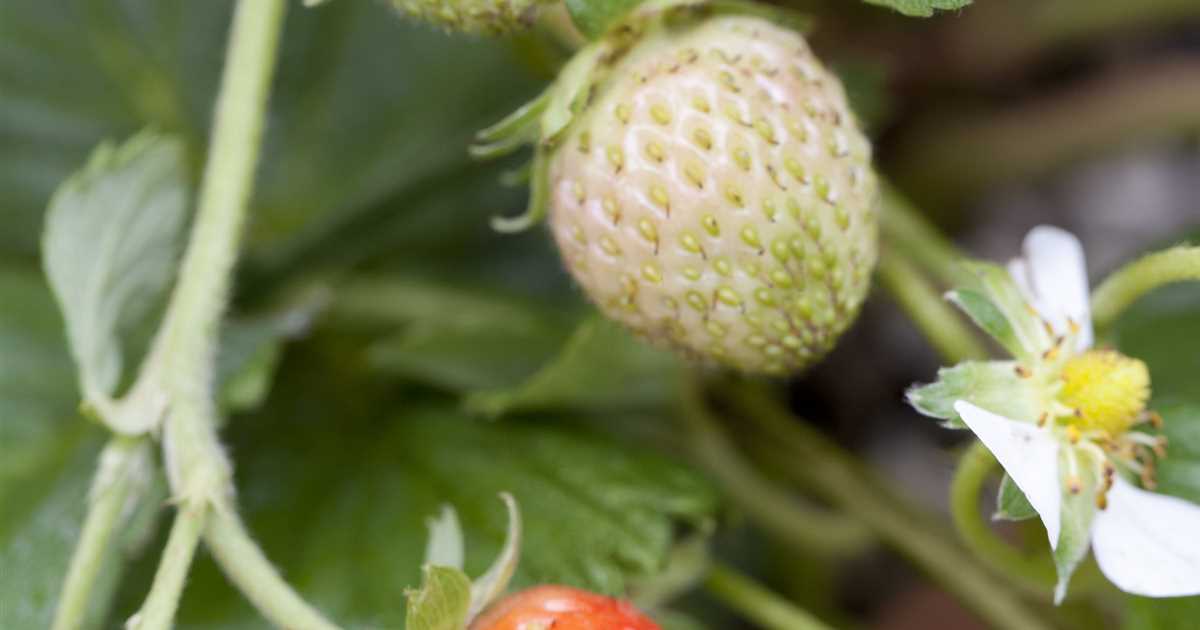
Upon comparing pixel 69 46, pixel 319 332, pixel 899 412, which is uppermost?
pixel 69 46

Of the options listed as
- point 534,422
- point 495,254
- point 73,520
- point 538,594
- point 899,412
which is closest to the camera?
point 538,594

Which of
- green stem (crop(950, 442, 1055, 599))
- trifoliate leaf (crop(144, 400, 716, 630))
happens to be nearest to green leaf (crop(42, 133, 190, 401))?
trifoliate leaf (crop(144, 400, 716, 630))

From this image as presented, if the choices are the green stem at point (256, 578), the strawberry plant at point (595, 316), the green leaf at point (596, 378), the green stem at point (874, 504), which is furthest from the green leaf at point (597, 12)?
the green stem at point (874, 504)

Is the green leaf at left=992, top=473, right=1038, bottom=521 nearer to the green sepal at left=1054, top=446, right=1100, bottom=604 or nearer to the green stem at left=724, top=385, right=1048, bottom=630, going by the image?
the green sepal at left=1054, top=446, right=1100, bottom=604

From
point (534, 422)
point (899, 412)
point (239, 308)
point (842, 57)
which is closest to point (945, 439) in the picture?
point (899, 412)

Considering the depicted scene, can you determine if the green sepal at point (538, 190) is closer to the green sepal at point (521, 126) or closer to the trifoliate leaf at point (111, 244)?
the green sepal at point (521, 126)

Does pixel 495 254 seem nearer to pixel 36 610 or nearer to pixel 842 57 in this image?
pixel 842 57

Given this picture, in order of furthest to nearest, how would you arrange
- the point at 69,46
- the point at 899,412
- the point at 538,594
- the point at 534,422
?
the point at 899,412, the point at 69,46, the point at 534,422, the point at 538,594

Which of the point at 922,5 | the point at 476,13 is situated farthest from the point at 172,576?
the point at 922,5
